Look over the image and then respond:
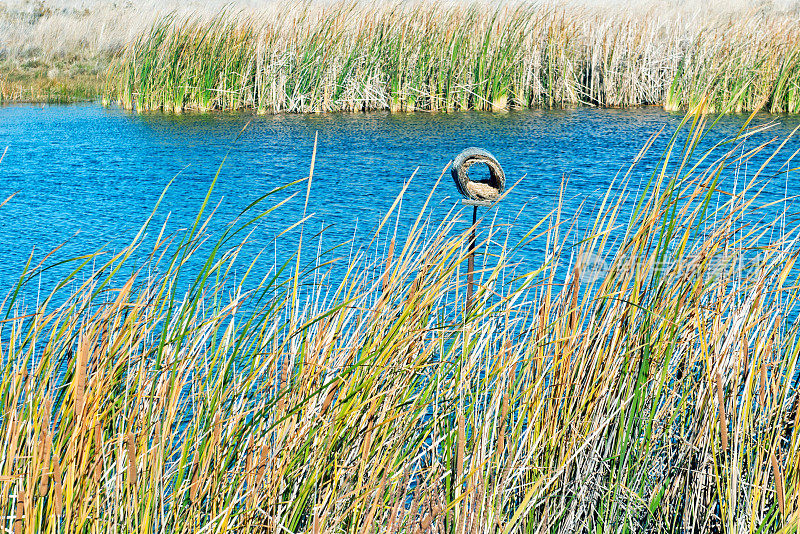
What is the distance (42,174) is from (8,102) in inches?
238

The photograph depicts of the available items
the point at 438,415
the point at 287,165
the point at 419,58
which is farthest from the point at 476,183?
the point at 419,58

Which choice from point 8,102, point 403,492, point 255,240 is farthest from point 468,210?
point 8,102

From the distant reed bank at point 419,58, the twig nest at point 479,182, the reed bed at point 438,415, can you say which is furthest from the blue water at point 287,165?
the reed bed at point 438,415

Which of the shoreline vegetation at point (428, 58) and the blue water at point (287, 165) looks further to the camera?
the shoreline vegetation at point (428, 58)

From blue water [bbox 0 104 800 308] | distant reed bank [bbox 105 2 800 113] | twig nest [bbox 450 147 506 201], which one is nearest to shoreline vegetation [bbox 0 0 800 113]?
distant reed bank [bbox 105 2 800 113]

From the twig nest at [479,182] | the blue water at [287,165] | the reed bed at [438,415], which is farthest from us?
the blue water at [287,165]

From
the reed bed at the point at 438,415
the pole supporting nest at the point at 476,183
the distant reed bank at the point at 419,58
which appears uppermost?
the distant reed bank at the point at 419,58

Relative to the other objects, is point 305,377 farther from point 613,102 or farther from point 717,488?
point 613,102

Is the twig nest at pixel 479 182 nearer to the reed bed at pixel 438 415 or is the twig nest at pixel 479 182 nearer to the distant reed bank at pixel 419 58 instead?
the reed bed at pixel 438 415

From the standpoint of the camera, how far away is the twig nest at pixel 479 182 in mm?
2861

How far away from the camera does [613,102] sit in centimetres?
1159

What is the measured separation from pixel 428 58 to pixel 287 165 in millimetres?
3893

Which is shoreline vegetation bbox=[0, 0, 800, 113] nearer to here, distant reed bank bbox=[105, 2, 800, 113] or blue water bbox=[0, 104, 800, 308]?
distant reed bank bbox=[105, 2, 800, 113]

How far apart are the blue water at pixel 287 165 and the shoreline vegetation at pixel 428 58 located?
432 mm
